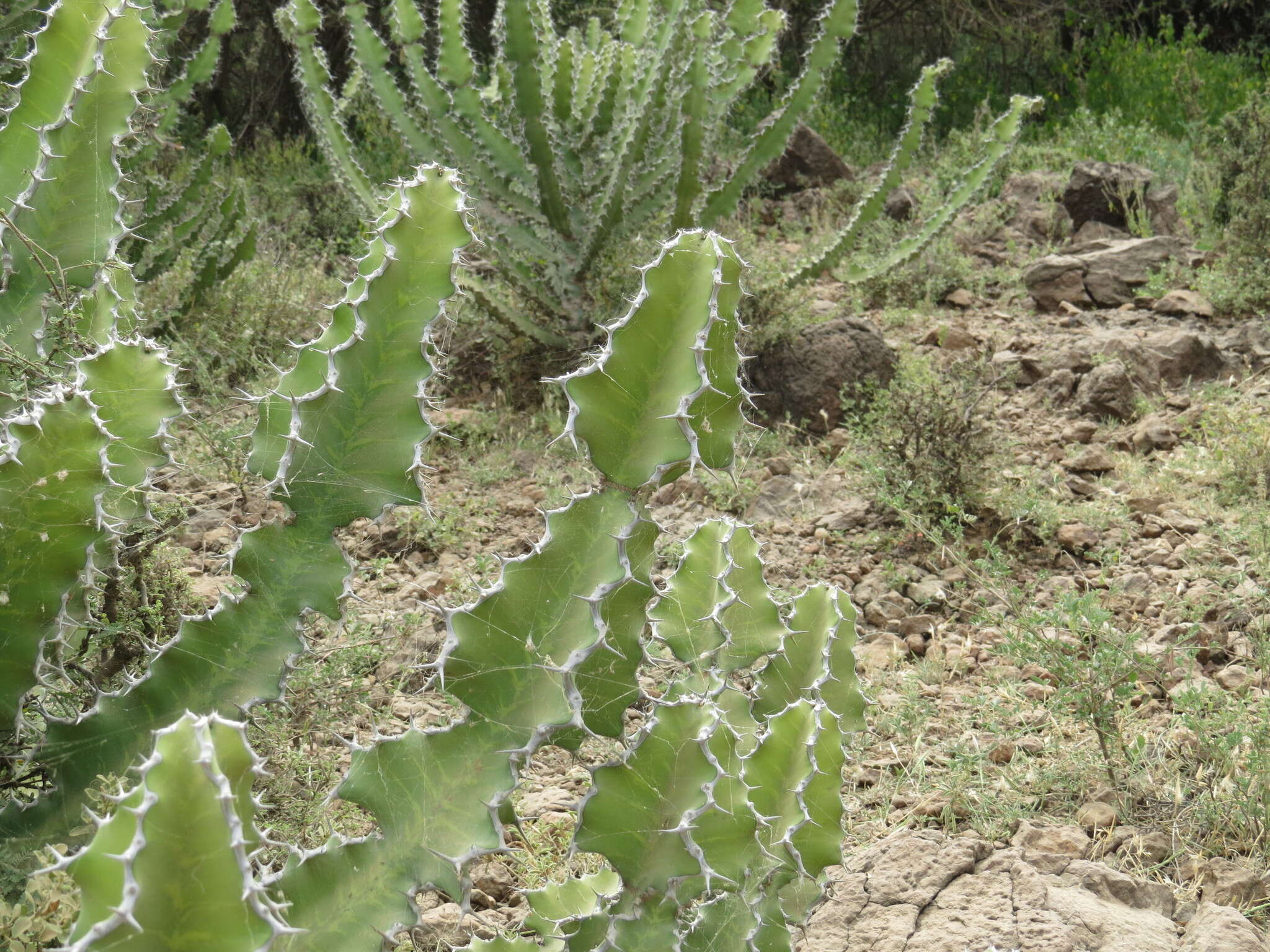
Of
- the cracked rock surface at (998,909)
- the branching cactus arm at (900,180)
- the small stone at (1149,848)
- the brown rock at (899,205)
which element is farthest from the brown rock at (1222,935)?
the brown rock at (899,205)

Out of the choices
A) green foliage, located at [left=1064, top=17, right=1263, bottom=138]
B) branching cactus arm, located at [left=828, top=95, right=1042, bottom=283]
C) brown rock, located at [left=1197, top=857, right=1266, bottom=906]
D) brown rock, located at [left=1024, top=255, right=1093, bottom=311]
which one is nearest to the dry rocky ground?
brown rock, located at [left=1197, top=857, right=1266, bottom=906]

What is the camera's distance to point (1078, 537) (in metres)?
3.73

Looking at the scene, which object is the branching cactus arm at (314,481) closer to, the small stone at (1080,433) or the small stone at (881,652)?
the small stone at (881,652)

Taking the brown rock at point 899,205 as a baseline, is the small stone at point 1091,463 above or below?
below

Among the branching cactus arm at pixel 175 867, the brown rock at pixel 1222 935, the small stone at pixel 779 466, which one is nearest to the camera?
the branching cactus arm at pixel 175 867

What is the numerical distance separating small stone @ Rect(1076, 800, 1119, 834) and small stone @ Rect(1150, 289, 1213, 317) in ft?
12.4

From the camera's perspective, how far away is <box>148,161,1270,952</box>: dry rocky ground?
7.02ft

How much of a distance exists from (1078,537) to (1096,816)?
1.50 metres

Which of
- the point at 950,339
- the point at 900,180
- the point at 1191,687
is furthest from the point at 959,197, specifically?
the point at 1191,687

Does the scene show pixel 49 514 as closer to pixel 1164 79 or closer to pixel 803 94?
pixel 803 94

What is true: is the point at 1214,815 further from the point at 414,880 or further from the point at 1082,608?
the point at 414,880

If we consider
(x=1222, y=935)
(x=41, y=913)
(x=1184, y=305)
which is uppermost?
(x=41, y=913)

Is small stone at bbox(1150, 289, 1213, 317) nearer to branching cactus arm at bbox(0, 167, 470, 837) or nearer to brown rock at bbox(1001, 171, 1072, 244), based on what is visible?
brown rock at bbox(1001, 171, 1072, 244)

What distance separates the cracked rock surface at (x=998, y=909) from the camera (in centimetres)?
191
